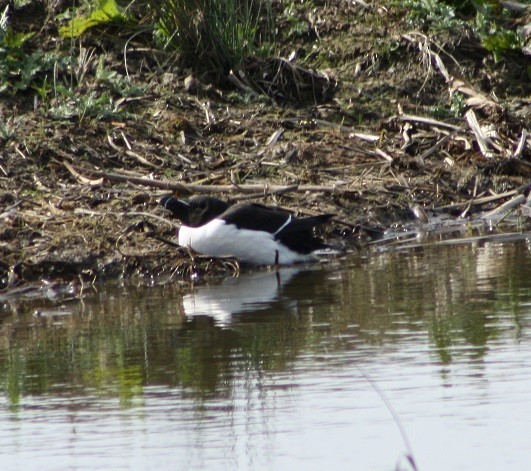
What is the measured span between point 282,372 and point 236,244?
322 cm

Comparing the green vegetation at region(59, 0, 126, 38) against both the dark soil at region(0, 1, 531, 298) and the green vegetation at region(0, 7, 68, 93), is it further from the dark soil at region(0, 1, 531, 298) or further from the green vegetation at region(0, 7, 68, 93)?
the green vegetation at region(0, 7, 68, 93)

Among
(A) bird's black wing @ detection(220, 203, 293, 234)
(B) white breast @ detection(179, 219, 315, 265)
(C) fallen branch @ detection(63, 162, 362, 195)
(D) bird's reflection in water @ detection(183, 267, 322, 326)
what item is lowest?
(D) bird's reflection in water @ detection(183, 267, 322, 326)

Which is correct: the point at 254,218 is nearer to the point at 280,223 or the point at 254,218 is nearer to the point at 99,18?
the point at 280,223

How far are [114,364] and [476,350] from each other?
65.9 inches

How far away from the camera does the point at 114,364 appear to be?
21.4ft

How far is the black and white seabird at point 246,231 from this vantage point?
909 centimetres

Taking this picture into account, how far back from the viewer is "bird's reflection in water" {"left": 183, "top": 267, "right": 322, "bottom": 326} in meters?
7.66

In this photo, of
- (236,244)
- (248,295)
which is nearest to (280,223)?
(236,244)

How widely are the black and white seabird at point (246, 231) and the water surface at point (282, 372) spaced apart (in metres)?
0.35

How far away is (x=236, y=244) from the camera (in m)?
9.20

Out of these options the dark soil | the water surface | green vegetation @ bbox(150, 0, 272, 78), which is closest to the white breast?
the dark soil

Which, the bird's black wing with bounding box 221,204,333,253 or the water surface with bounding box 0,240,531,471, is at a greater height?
the bird's black wing with bounding box 221,204,333,253

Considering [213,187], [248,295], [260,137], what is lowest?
[248,295]

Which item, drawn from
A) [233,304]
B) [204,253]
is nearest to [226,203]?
[204,253]
